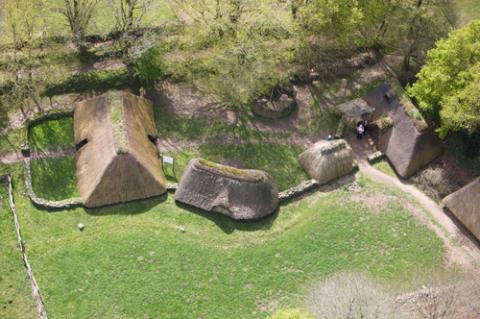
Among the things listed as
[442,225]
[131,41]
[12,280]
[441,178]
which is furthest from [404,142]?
[12,280]

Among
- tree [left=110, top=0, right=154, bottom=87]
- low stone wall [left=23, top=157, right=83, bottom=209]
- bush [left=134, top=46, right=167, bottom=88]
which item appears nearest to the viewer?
low stone wall [left=23, top=157, right=83, bottom=209]

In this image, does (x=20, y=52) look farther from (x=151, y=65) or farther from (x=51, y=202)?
(x=51, y=202)

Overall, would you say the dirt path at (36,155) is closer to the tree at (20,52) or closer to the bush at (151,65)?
the tree at (20,52)

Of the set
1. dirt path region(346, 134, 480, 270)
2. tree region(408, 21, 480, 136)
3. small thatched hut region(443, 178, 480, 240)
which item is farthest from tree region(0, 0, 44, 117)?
small thatched hut region(443, 178, 480, 240)

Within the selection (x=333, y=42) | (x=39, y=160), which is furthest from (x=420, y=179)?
(x=39, y=160)

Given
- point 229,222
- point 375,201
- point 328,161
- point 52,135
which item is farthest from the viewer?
point 52,135

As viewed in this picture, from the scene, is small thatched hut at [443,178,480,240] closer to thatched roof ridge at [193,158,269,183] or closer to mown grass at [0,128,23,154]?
thatched roof ridge at [193,158,269,183]
